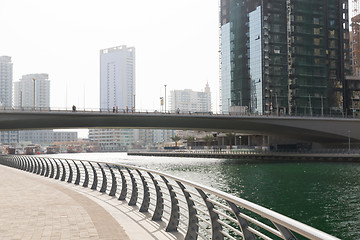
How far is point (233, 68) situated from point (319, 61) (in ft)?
83.7

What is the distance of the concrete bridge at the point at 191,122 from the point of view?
63.7 m

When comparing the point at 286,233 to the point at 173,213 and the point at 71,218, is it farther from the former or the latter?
the point at 71,218

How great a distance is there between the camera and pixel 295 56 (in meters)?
118

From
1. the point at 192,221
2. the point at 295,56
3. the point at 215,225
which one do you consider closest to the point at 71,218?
the point at 192,221

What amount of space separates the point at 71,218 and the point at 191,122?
216 ft

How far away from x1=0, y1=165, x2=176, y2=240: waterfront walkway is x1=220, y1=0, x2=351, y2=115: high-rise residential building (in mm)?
107190

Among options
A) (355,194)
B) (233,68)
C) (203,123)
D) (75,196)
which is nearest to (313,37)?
(233,68)

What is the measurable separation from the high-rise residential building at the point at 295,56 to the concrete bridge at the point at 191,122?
27.8m

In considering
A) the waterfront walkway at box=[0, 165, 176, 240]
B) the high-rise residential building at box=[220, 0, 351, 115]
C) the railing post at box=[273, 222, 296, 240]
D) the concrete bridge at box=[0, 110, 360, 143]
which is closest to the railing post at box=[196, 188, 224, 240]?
the waterfront walkway at box=[0, 165, 176, 240]

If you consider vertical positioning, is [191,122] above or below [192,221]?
above

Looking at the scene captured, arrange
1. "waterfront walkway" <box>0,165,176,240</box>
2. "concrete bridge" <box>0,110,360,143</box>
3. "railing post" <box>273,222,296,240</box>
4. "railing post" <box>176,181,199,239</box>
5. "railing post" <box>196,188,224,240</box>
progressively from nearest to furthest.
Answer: "railing post" <box>273,222,296,240</box> → "railing post" <box>196,188,224,240</box> → "railing post" <box>176,181,199,239</box> → "waterfront walkway" <box>0,165,176,240</box> → "concrete bridge" <box>0,110,360,143</box>

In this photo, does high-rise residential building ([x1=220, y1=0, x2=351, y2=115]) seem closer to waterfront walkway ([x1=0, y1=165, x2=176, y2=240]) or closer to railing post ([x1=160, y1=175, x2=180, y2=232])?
waterfront walkway ([x1=0, y1=165, x2=176, y2=240])

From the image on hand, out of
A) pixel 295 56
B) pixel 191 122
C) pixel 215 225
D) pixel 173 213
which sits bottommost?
pixel 173 213

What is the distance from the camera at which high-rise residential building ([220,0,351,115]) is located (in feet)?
385
